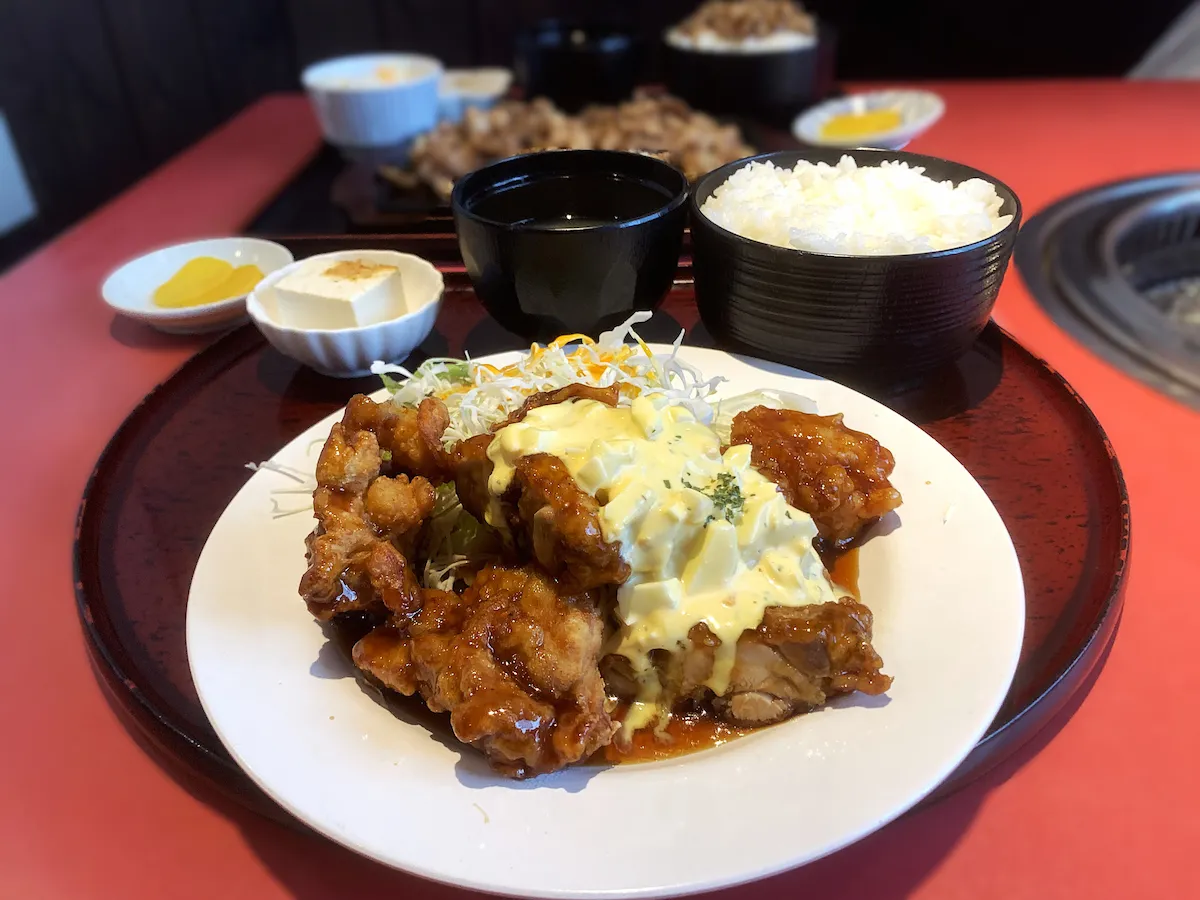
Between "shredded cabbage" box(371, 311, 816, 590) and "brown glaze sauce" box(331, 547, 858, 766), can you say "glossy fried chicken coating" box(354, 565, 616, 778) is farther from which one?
"shredded cabbage" box(371, 311, 816, 590)

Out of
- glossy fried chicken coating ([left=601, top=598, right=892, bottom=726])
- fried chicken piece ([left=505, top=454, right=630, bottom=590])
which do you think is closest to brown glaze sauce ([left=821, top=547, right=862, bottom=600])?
glossy fried chicken coating ([left=601, top=598, right=892, bottom=726])

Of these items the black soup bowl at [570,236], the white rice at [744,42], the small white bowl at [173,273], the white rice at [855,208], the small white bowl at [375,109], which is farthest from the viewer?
the white rice at [744,42]

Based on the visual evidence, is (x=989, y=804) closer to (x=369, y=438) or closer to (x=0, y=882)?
(x=369, y=438)

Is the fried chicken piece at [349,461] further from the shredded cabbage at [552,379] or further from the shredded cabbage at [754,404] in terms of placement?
the shredded cabbage at [754,404]

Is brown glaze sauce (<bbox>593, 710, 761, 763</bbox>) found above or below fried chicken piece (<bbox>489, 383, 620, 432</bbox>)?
below

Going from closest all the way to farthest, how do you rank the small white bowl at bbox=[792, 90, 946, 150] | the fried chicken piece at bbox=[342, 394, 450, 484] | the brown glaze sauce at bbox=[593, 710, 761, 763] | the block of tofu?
the brown glaze sauce at bbox=[593, 710, 761, 763]
the fried chicken piece at bbox=[342, 394, 450, 484]
the block of tofu
the small white bowl at bbox=[792, 90, 946, 150]

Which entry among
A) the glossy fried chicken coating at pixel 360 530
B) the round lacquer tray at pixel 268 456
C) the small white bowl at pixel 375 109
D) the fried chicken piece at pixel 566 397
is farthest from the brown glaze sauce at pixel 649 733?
the small white bowl at pixel 375 109
